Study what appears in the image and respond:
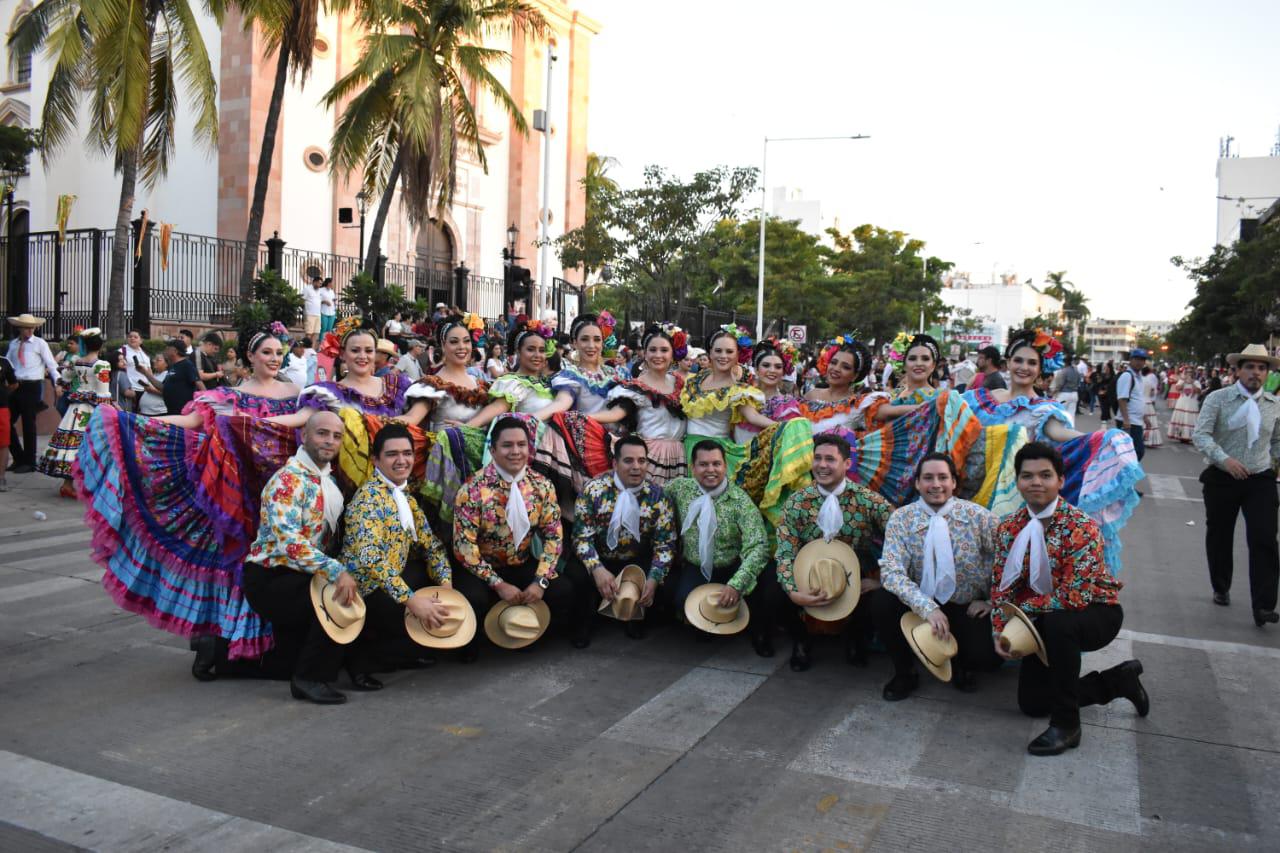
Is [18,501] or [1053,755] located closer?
[1053,755]

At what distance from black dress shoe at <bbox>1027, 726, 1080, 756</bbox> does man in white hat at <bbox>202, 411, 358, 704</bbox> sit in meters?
3.25

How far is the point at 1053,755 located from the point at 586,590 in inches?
109

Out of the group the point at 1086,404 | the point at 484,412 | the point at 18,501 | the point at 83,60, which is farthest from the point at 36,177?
the point at 1086,404

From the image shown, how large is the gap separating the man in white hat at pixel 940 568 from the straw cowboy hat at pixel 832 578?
0.25 metres

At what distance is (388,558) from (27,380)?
941 centimetres

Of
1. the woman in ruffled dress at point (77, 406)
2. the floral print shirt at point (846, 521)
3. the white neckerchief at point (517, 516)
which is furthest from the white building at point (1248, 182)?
the white neckerchief at point (517, 516)

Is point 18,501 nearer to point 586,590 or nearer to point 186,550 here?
point 186,550

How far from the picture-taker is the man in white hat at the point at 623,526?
6.31 m

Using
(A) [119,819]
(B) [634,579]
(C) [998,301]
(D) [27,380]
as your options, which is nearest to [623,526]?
(B) [634,579]

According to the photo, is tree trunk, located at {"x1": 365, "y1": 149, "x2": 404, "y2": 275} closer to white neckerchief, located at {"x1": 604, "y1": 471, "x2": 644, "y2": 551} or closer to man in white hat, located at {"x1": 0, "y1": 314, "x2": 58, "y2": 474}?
man in white hat, located at {"x1": 0, "y1": 314, "x2": 58, "y2": 474}

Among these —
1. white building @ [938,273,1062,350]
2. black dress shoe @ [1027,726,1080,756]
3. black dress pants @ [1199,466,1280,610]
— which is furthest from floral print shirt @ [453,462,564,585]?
white building @ [938,273,1062,350]

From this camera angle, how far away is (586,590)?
6.38 m

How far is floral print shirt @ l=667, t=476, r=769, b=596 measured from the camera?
6113mm

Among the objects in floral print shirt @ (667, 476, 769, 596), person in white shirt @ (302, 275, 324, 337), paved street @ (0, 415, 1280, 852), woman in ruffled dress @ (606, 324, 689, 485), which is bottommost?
paved street @ (0, 415, 1280, 852)
